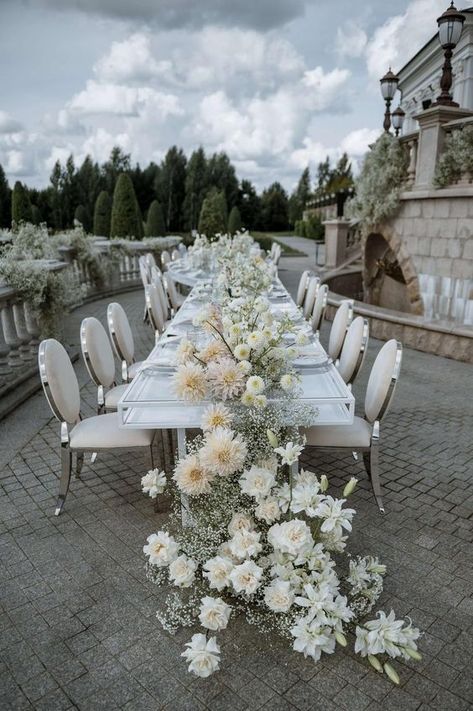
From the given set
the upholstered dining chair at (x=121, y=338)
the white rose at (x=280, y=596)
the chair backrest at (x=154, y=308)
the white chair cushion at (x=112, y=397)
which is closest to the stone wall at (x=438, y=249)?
the chair backrest at (x=154, y=308)

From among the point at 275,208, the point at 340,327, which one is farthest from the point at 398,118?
the point at 275,208

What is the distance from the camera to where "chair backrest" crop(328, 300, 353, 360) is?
14.4 ft

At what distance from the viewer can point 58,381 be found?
120 inches

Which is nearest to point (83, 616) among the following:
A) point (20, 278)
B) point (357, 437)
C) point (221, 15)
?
point (357, 437)

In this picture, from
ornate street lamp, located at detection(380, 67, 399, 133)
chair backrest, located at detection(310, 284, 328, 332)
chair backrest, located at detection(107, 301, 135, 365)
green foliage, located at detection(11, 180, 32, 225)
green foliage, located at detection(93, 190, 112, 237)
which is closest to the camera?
chair backrest, located at detection(107, 301, 135, 365)

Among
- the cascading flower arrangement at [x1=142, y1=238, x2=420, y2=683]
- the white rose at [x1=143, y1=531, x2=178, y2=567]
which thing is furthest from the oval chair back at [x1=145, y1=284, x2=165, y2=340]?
the white rose at [x1=143, y1=531, x2=178, y2=567]

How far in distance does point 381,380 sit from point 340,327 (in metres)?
1.32

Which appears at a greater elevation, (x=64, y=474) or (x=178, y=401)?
(x=178, y=401)

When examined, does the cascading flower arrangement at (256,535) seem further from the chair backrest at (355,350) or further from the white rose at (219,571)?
the chair backrest at (355,350)

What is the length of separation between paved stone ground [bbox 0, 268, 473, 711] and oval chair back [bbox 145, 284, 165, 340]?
5.92 feet

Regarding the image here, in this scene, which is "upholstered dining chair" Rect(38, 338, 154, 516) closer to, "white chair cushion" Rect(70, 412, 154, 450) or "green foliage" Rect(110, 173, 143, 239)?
"white chair cushion" Rect(70, 412, 154, 450)

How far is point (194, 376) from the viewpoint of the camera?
2.39 meters

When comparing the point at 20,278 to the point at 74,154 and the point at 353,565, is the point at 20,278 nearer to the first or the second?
the point at 353,565

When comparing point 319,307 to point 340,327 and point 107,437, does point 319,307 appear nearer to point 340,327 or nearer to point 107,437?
point 340,327
